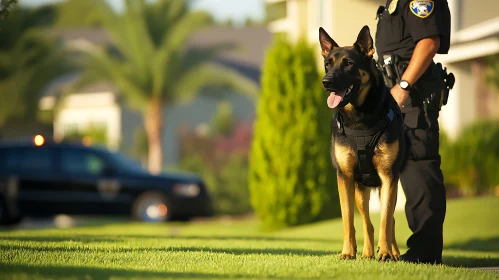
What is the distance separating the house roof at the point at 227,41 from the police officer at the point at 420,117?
98.3 feet

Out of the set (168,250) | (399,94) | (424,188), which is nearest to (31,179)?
(168,250)

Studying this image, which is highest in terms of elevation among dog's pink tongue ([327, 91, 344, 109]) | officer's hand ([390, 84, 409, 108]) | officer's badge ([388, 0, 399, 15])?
officer's badge ([388, 0, 399, 15])

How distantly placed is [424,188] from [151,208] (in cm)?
1302

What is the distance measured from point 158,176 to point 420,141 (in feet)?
43.7

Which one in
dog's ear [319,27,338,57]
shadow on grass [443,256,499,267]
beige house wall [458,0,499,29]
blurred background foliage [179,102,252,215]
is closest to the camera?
dog's ear [319,27,338,57]

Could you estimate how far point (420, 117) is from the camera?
310 inches

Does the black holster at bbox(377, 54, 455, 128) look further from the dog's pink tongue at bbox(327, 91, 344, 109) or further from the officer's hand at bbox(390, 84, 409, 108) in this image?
the dog's pink tongue at bbox(327, 91, 344, 109)

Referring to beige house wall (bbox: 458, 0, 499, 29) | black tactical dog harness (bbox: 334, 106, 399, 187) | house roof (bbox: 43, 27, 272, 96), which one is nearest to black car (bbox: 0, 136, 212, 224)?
beige house wall (bbox: 458, 0, 499, 29)

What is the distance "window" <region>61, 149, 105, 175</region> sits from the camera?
20.5 m

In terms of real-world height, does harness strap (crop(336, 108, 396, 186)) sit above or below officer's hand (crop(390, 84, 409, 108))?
below

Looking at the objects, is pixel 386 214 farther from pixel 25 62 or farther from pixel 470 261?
pixel 25 62

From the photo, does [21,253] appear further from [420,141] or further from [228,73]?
[228,73]

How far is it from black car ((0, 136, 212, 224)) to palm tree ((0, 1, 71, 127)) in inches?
525

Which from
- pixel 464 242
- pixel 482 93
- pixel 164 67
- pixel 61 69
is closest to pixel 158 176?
pixel 482 93
